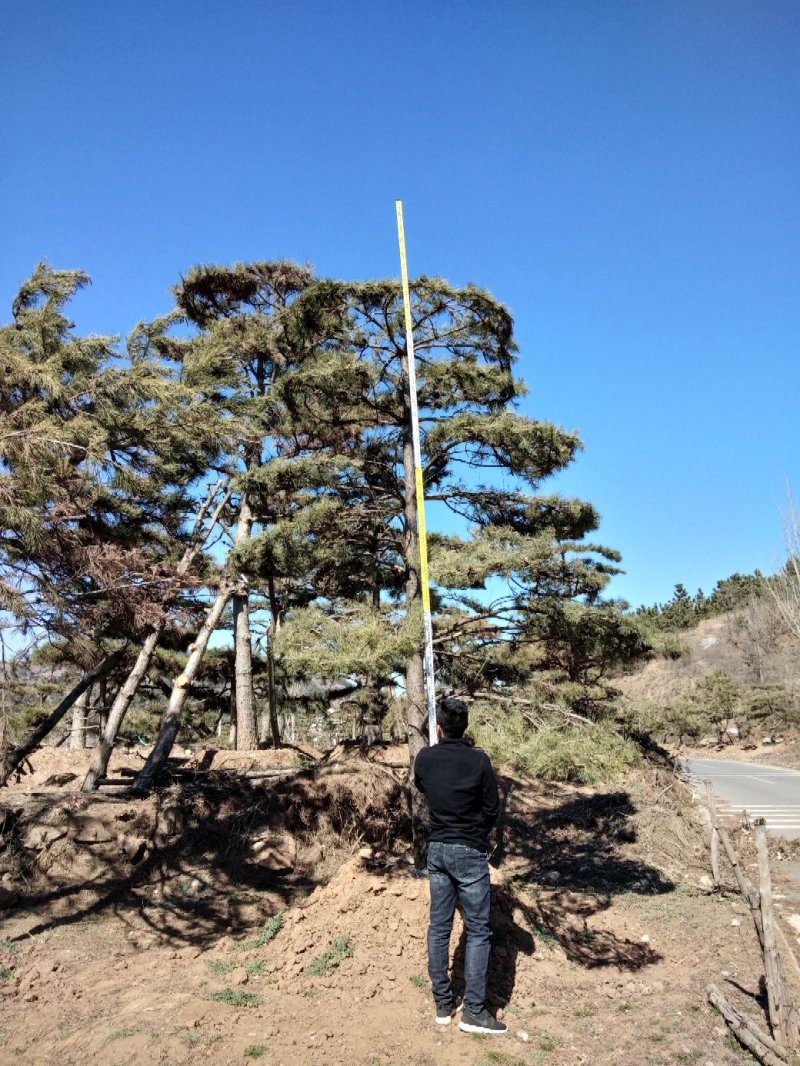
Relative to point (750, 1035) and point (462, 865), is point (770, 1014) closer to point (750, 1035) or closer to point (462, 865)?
point (750, 1035)

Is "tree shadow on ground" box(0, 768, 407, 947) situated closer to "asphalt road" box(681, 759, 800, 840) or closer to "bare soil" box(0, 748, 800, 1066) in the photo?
"bare soil" box(0, 748, 800, 1066)

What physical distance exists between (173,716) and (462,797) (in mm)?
10150

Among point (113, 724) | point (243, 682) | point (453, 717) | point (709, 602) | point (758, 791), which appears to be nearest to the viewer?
point (453, 717)

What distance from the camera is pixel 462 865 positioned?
14.5ft

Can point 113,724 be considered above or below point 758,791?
above

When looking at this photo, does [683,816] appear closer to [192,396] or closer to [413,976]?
[413,976]

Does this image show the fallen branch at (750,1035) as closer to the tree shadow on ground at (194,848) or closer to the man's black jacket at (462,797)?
the man's black jacket at (462,797)

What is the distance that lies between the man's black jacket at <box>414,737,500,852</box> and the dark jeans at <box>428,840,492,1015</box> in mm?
87

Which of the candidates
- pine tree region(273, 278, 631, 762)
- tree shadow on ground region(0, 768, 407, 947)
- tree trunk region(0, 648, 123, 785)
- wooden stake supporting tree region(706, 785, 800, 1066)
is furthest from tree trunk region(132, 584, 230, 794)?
wooden stake supporting tree region(706, 785, 800, 1066)

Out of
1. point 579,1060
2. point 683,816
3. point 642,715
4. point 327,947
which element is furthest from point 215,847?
point 683,816

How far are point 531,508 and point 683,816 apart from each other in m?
8.22

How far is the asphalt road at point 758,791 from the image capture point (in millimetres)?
14930

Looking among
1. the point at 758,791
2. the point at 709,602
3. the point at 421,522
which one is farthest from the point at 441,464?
the point at 709,602

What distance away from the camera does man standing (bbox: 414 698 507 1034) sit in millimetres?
4426
